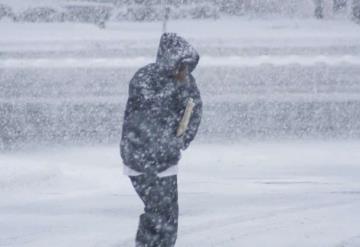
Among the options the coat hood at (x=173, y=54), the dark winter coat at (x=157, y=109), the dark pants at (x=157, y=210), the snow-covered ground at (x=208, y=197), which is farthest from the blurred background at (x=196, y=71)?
the coat hood at (x=173, y=54)

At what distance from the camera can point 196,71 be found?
17.1 meters

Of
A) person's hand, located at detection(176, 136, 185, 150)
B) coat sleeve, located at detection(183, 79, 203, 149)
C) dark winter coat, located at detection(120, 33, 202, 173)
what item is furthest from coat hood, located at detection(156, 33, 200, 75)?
person's hand, located at detection(176, 136, 185, 150)

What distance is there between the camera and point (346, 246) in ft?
18.1

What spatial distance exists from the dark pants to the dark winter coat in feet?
0.32

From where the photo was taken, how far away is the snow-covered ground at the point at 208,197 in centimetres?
588

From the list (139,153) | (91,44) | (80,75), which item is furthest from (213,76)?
(139,153)

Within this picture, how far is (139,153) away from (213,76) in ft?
39.9

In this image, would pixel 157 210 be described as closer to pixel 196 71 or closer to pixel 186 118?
pixel 186 118

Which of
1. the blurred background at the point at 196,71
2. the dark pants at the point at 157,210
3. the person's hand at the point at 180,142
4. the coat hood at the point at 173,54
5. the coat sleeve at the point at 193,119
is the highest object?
the coat hood at the point at 173,54

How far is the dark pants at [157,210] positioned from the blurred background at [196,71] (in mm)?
5396

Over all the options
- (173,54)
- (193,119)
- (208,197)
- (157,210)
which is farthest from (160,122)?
(208,197)

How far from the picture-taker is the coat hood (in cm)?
438

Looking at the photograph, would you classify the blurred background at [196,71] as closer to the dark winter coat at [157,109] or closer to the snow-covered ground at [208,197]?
the snow-covered ground at [208,197]

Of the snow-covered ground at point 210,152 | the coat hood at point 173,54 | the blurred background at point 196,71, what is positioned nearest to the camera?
the coat hood at point 173,54
